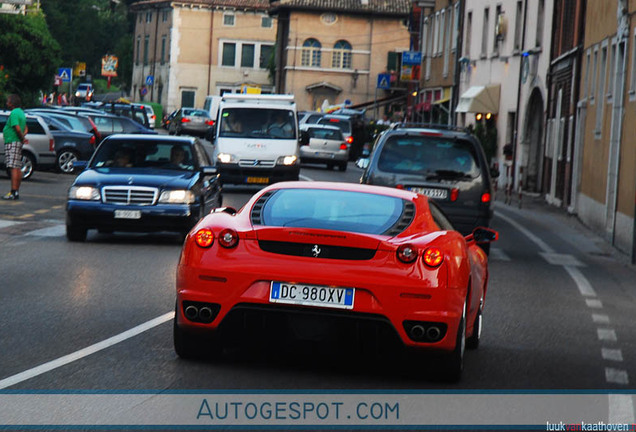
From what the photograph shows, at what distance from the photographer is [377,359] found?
31.7 ft

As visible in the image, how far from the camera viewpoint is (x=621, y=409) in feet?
27.0

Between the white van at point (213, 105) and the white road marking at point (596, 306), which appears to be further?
the white van at point (213, 105)

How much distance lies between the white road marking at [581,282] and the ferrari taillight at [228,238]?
7731mm

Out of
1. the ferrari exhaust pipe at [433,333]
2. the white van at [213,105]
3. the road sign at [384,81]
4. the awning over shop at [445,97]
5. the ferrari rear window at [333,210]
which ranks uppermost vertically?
the road sign at [384,81]

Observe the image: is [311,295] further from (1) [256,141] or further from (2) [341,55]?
(2) [341,55]

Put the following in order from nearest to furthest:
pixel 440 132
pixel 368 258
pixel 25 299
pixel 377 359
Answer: pixel 368 258 → pixel 377 359 → pixel 25 299 → pixel 440 132

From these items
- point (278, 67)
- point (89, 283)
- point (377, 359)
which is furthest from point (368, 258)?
point (278, 67)

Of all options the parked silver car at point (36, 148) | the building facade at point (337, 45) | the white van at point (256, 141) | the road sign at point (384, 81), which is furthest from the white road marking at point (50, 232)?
the building facade at point (337, 45)

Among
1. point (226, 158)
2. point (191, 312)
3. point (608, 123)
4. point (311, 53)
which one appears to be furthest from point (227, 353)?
point (311, 53)

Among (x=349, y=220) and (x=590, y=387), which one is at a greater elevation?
(x=349, y=220)

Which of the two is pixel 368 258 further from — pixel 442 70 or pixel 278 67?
pixel 278 67

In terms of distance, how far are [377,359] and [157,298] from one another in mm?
3610

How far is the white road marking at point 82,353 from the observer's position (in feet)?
27.1

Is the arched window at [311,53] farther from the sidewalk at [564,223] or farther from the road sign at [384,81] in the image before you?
the sidewalk at [564,223]
